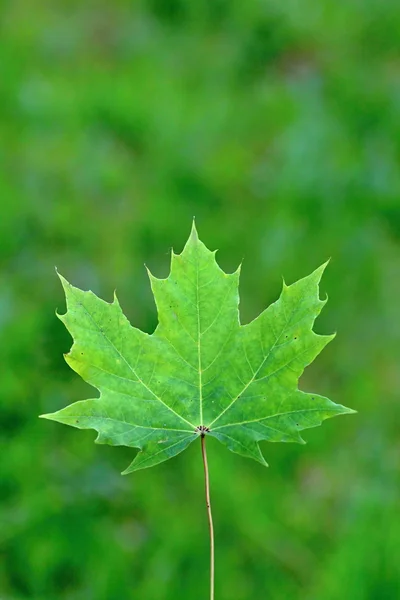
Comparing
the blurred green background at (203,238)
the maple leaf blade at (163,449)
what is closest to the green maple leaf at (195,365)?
the maple leaf blade at (163,449)

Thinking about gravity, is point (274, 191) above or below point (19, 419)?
above

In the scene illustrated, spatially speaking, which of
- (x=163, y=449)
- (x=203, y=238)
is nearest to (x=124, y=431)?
(x=163, y=449)

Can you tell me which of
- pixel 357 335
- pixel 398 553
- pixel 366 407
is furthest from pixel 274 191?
pixel 398 553

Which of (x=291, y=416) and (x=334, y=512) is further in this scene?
(x=334, y=512)

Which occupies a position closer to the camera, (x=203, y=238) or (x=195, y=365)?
(x=195, y=365)

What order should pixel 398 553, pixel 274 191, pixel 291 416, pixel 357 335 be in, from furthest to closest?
pixel 274 191 → pixel 357 335 → pixel 398 553 → pixel 291 416

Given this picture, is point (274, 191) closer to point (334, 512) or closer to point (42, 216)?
point (42, 216)

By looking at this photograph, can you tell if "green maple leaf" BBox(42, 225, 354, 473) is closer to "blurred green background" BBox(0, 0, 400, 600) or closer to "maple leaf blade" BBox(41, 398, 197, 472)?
"maple leaf blade" BBox(41, 398, 197, 472)

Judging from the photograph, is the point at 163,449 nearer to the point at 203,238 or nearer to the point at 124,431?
the point at 124,431
